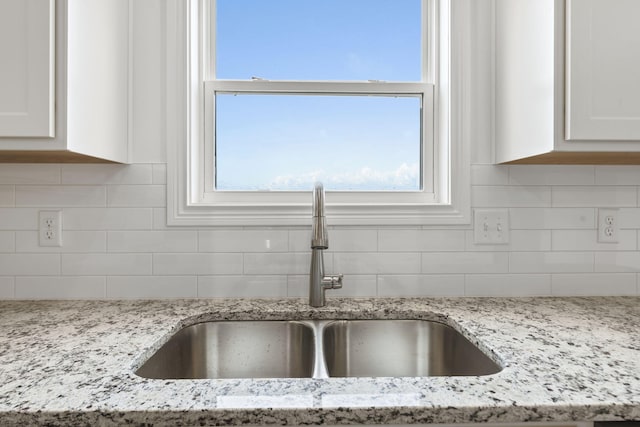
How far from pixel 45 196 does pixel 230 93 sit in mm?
720

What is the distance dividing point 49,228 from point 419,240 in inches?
49.0

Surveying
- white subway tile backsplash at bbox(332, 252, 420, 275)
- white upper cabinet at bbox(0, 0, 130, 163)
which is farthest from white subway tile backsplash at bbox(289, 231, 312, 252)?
white upper cabinet at bbox(0, 0, 130, 163)

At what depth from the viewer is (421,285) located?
55.1 inches

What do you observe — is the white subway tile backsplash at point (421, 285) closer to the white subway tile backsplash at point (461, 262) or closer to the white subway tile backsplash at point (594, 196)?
the white subway tile backsplash at point (461, 262)

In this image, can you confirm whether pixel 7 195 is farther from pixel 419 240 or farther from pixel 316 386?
pixel 419 240

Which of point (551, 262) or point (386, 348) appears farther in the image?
point (551, 262)

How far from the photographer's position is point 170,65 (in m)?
1.36

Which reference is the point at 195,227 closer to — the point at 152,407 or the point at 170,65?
the point at 170,65

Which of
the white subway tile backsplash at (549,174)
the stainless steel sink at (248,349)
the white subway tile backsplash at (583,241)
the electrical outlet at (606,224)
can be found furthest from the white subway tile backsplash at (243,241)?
the electrical outlet at (606,224)

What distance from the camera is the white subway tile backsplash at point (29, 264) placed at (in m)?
1.34

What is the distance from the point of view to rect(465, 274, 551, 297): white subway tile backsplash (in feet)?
4.61

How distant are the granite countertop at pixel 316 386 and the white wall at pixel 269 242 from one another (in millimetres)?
280

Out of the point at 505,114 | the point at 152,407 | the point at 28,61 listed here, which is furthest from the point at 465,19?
the point at 152,407

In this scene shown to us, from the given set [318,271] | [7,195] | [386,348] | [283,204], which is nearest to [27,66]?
[7,195]
